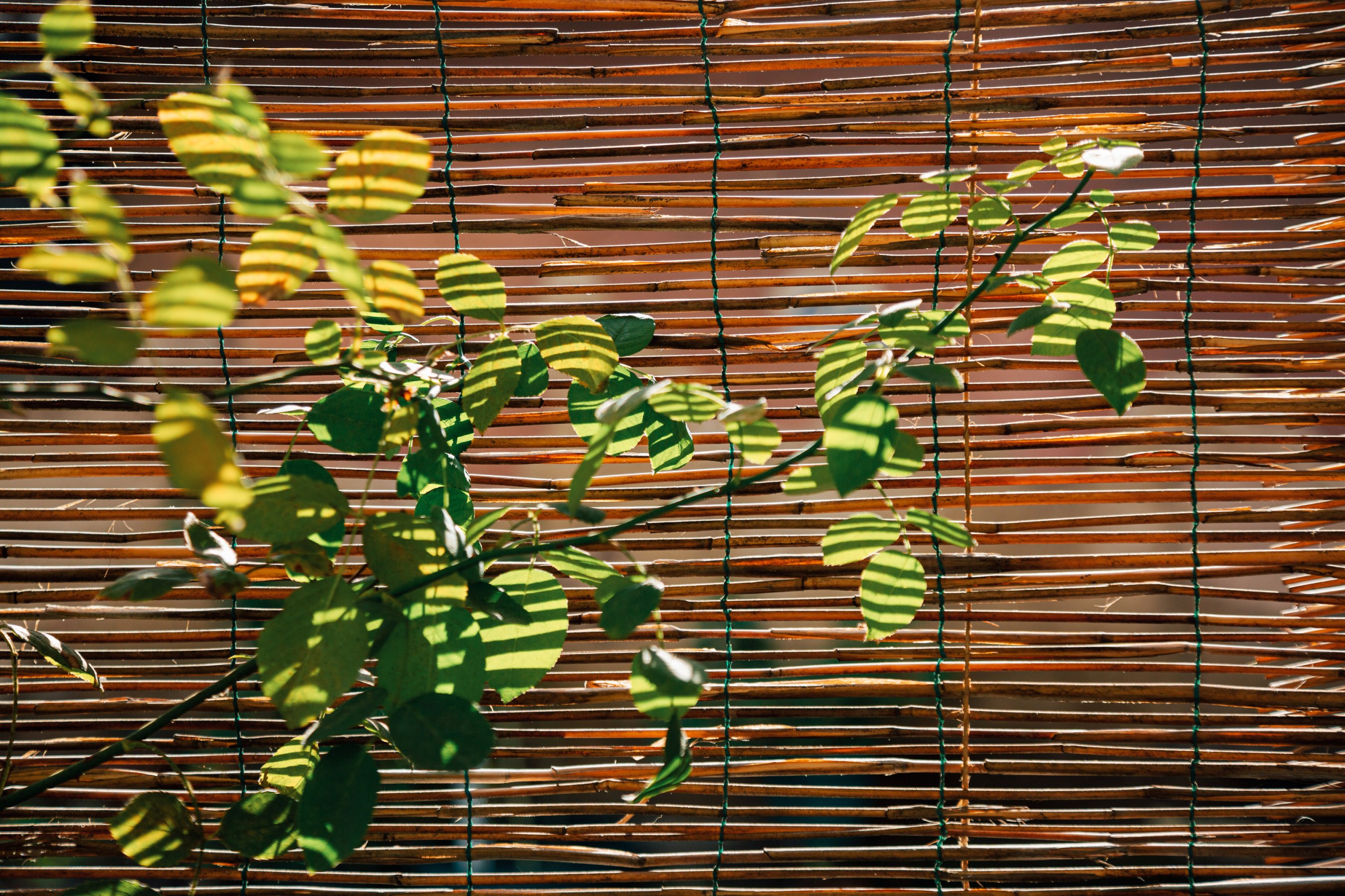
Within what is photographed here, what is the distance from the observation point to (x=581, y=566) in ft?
1.93

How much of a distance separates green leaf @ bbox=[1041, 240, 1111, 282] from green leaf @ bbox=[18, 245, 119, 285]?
0.65m

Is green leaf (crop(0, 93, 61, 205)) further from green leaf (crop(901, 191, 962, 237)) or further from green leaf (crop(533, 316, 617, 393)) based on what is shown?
green leaf (crop(901, 191, 962, 237))

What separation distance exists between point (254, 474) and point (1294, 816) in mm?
1181

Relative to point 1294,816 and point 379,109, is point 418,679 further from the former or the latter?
point 1294,816

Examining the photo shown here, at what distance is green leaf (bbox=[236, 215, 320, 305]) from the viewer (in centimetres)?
43

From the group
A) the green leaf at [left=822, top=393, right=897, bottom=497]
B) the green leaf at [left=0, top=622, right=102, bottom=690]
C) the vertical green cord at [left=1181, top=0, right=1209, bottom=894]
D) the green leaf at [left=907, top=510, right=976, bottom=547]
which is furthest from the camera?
the vertical green cord at [left=1181, top=0, right=1209, bottom=894]

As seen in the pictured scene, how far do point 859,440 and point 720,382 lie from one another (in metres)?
0.40

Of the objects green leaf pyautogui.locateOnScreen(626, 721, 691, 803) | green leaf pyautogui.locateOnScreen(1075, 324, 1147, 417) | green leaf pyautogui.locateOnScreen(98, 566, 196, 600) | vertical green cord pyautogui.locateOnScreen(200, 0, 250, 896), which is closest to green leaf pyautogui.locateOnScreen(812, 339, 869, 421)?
green leaf pyautogui.locateOnScreen(1075, 324, 1147, 417)

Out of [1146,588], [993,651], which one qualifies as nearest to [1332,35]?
[1146,588]

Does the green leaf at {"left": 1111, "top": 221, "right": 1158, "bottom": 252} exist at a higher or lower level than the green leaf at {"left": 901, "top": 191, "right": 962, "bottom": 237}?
lower

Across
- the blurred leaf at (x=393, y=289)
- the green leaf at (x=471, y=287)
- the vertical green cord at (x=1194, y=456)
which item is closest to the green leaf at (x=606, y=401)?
the green leaf at (x=471, y=287)

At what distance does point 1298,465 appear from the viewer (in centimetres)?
89

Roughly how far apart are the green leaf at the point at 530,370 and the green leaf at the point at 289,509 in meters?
0.22

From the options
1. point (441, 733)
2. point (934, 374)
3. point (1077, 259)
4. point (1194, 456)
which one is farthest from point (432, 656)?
point (1194, 456)
